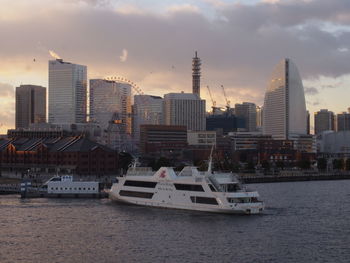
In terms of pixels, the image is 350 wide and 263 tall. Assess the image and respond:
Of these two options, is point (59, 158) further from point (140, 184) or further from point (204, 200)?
point (204, 200)

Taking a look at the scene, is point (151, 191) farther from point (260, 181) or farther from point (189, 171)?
point (260, 181)

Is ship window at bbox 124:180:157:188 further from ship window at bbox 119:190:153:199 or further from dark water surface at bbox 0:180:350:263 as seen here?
dark water surface at bbox 0:180:350:263

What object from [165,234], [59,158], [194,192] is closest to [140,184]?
[194,192]

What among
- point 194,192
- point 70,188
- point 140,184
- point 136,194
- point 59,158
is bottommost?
point 136,194

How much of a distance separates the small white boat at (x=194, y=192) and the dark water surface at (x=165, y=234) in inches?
52.0

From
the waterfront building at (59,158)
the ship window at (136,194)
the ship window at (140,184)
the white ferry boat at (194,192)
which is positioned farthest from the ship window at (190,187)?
the waterfront building at (59,158)

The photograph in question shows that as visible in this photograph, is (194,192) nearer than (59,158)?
Yes

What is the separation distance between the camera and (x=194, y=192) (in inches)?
2798

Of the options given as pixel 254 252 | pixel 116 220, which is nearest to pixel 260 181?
pixel 116 220

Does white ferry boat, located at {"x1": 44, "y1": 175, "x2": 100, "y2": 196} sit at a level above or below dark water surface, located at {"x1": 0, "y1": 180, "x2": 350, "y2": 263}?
above

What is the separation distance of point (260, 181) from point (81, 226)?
85.9 metres

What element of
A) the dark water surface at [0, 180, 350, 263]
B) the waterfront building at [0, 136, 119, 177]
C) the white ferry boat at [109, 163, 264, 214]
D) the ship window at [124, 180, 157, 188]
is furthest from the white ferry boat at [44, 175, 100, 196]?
the waterfront building at [0, 136, 119, 177]

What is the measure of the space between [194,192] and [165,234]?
547 inches

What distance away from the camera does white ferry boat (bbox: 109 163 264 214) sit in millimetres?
68875
